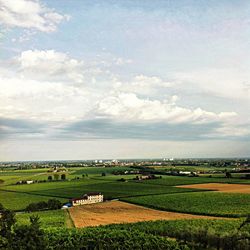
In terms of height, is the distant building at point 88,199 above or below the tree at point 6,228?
below

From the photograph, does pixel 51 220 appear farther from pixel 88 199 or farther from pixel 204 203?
pixel 204 203

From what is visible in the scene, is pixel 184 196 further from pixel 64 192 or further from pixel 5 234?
pixel 5 234

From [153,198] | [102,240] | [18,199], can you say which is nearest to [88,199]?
[153,198]

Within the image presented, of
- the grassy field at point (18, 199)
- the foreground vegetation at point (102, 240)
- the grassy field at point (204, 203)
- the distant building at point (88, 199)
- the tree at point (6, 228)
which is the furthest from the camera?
the distant building at point (88, 199)

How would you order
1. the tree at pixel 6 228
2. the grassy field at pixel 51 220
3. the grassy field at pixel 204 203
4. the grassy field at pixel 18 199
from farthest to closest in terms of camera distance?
1. the grassy field at pixel 18 199
2. the grassy field at pixel 204 203
3. the grassy field at pixel 51 220
4. the tree at pixel 6 228

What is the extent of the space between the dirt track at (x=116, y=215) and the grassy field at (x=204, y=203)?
251cm

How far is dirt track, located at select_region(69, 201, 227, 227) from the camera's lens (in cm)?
5381

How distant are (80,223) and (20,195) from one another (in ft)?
138

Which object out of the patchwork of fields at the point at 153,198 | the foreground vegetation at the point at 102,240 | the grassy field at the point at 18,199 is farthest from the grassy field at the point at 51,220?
the grassy field at the point at 18,199

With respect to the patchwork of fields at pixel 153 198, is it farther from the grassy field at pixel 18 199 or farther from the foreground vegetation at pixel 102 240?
the foreground vegetation at pixel 102 240

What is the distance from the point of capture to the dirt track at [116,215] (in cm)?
5381

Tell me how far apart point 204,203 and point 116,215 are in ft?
57.6

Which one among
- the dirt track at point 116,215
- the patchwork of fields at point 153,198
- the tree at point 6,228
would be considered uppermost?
the tree at point 6,228

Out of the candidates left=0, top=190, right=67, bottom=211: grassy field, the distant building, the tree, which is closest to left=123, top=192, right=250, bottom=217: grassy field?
the distant building
